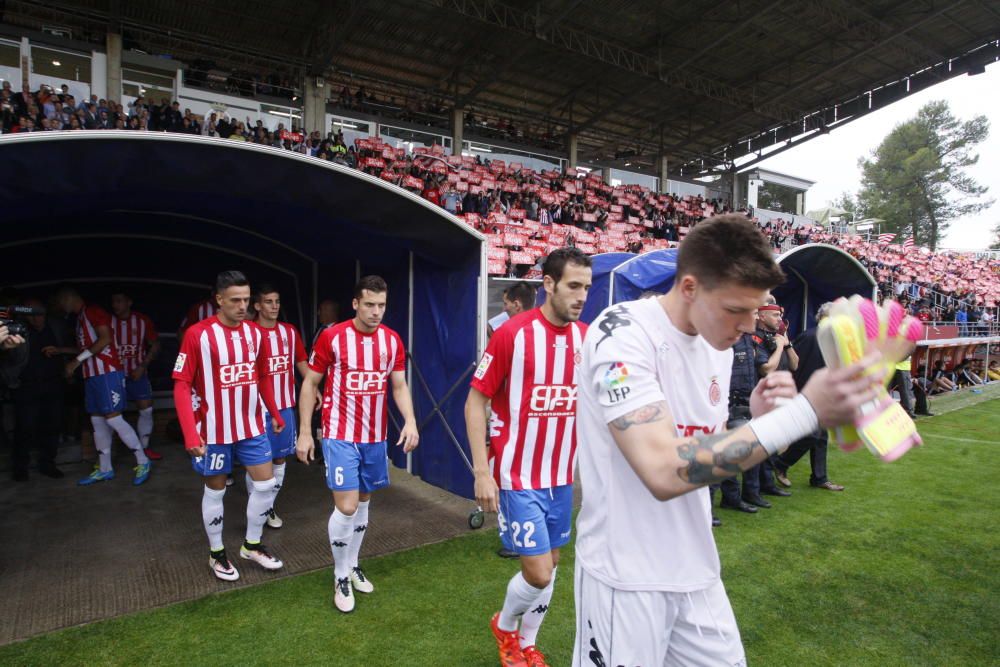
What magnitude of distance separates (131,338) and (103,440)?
1443 millimetres

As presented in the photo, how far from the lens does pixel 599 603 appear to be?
160 cm

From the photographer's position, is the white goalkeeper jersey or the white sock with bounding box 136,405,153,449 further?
the white sock with bounding box 136,405,153,449

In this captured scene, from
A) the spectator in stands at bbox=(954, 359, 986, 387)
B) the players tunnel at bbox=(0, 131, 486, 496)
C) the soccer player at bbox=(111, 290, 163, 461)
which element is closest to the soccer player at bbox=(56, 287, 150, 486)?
the soccer player at bbox=(111, 290, 163, 461)

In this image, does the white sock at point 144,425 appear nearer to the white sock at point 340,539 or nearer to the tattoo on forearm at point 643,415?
the white sock at point 340,539

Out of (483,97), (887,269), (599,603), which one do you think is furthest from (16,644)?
(887,269)

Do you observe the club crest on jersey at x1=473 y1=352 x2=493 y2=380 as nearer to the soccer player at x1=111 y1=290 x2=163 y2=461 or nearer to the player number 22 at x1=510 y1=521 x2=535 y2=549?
the player number 22 at x1=510 y1=521 x2=535 y2=549

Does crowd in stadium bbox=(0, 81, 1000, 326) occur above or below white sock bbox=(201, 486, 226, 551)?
above

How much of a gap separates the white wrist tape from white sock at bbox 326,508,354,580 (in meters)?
3.13

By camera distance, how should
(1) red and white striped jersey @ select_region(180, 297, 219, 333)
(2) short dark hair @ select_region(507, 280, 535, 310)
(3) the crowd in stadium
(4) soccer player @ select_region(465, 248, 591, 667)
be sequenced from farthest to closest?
1. (3) the crowd in stadium
2. (1) red and white striped jersey @ select_region(180, 297, 219, 333)
3. (2) short dark hair @ select_region(507, 280, 535, 310)
4. (4) soccer player @ select_region(465, 248, 591, 667)

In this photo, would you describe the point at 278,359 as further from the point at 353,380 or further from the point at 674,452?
the point at 674,452

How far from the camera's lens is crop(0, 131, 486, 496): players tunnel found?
4.02 meters

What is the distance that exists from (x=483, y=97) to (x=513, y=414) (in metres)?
22.6

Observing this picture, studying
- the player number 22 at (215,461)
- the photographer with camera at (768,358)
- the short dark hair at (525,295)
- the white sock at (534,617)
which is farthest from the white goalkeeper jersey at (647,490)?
the photographer with camera at (768,358)

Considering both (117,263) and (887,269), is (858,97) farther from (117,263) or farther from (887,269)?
(117,263)
